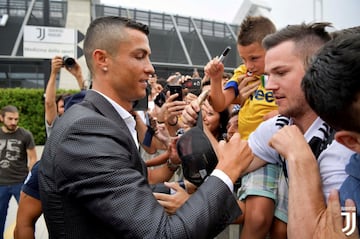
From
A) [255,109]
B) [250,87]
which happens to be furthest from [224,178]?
[250,87]

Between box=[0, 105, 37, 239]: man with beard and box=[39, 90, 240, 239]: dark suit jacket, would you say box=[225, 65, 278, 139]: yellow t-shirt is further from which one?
box=[0, 105, 37, 239]: man with beard

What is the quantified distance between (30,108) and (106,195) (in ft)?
39.9

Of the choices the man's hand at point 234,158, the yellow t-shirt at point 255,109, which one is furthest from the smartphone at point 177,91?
the man's hand at point 234,158

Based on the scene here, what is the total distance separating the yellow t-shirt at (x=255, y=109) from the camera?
7.79ft

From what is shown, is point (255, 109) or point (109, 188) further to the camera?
point (255, 109)

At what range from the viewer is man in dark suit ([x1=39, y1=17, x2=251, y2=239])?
1.26m

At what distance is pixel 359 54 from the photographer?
100cm

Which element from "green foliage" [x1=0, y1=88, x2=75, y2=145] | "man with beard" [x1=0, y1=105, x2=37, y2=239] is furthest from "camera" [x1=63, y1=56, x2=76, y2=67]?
"green foliage" [x1=0, y1=88, x2=75, y2=145]

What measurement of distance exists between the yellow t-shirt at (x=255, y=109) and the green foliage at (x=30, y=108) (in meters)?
11.0

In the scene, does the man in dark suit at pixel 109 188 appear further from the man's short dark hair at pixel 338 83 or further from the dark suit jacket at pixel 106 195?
the man's short dark hair at pixel 338 83

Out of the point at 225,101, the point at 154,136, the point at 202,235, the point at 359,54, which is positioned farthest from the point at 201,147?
the point at 154,136

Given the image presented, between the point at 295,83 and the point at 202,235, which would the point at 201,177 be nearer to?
the point at 202,235

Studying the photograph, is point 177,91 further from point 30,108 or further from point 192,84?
point 30,108

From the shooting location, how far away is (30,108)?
12.4m
